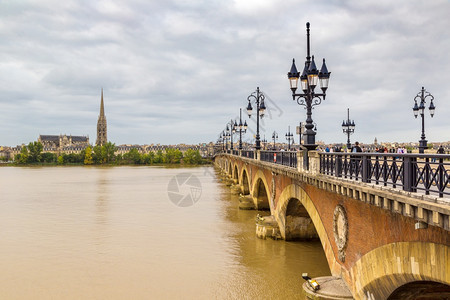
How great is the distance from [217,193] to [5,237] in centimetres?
2650

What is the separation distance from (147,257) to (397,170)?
14585 millimetres

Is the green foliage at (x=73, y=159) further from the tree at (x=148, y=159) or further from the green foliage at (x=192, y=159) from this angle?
the green foliage at (x=192, y=159)

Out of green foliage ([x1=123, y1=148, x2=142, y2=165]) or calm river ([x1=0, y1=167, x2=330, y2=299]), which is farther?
green foliage ([x1=123, y1=148, x2=142, y2=165])

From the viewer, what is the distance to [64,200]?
43.1m

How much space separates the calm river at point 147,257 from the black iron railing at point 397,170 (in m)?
5.47

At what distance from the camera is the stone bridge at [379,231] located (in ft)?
24.1

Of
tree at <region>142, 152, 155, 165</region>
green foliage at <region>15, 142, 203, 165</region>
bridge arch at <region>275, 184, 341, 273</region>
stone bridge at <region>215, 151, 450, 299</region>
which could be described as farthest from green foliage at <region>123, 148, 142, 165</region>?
stone bridge at <region>215, 151, 450, 299</region>

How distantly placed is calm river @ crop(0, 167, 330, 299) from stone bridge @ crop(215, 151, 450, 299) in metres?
3.69

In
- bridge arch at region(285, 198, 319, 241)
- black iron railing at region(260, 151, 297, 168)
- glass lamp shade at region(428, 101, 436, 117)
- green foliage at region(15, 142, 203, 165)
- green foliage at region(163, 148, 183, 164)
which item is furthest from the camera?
green foliage at region(163, 148, 183, 164)

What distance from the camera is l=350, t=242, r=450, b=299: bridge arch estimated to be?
23.8ft

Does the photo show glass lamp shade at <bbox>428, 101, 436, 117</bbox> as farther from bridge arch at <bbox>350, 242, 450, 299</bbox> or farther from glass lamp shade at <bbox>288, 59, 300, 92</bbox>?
bridge arch at <bbox>350, 242, 450, 299</bbox>

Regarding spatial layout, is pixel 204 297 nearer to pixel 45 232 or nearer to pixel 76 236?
pixel 76 236

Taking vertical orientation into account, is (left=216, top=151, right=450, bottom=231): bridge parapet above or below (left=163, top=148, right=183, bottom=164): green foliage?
above

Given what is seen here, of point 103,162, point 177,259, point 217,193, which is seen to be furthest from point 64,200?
point 103,162
